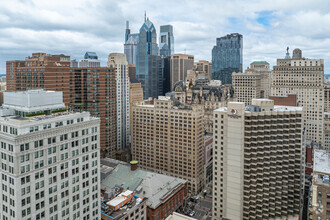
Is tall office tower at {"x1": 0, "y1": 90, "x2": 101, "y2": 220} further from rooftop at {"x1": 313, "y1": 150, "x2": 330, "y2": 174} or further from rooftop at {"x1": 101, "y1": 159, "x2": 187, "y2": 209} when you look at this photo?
rooftop at {"x1": 313, "y1": 150, "x2": 330, "y2": 174}

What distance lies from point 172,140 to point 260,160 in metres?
74.8

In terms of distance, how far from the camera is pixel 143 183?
14250 centimetres

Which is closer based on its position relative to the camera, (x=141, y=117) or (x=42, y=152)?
(x=42, y=152)

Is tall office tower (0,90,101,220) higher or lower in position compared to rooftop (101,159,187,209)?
higher

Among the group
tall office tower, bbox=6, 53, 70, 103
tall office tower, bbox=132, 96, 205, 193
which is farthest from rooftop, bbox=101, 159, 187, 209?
tall office tower, bbox=6, 53, 70, 103

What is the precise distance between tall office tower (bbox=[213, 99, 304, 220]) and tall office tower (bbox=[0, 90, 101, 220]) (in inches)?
2416

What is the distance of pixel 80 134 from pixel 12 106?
2441cm

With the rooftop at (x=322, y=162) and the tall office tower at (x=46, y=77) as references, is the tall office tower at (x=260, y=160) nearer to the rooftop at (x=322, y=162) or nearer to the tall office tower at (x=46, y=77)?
the rooftop at (x=322, y=162)

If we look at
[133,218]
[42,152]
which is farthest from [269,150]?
[42,152]

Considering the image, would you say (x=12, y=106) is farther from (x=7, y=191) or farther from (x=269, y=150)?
(x=269, y=150)

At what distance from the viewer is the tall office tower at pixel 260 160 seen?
120 m

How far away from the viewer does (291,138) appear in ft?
404

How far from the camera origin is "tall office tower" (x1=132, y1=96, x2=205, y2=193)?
17712 centimetres

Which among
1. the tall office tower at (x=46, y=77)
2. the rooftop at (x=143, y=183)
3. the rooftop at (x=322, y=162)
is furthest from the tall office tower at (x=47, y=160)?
the tall office tower at (x=46, y=77)
